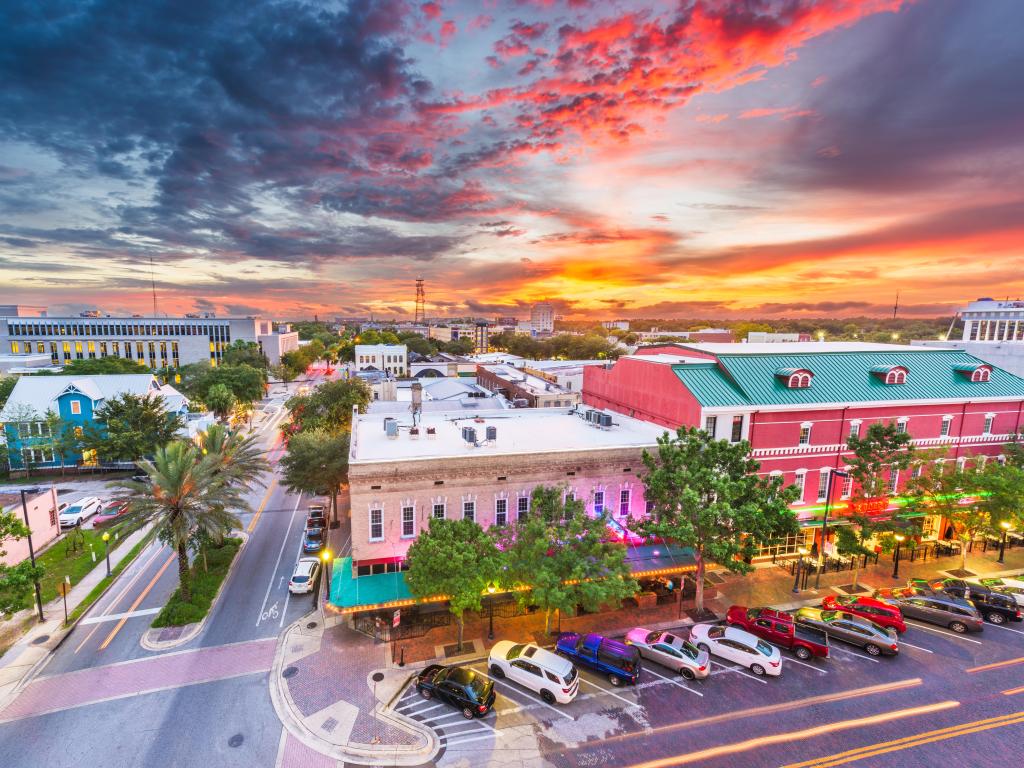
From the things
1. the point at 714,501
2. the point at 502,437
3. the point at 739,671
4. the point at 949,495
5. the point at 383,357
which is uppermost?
the point at 502,437

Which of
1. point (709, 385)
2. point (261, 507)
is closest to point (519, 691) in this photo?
point (709, 385)

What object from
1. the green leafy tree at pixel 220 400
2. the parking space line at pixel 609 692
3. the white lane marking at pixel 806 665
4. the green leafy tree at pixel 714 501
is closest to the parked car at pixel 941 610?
the white lane marking at pixel 806 665

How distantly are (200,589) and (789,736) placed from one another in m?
32.3

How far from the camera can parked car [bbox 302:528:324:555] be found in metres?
36.3

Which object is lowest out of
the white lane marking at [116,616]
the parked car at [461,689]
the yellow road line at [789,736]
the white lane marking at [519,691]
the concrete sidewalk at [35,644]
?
the white lane marking at [116,616]

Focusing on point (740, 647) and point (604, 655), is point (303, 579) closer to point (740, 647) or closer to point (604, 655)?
point (604, 655)

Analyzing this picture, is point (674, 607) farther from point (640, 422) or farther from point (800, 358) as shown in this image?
point (800, 358)

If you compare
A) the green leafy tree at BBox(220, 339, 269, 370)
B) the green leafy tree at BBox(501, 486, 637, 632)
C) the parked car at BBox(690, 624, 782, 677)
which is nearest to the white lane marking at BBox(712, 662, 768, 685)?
the parked car at BBox(690, 624, 782, 677)

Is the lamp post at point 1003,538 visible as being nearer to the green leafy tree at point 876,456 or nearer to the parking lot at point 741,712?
the green leafy tree at point 876,456

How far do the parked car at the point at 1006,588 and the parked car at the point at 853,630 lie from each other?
9616 mm

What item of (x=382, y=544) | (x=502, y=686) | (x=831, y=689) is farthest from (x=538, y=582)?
(x=831, y=689)

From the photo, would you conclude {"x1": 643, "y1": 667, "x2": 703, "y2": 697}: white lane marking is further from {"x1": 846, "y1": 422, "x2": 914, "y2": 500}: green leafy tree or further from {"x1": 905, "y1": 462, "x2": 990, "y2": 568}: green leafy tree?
{"x1": 905, "y1": 462, "x2": 990, "y2": 568}: green leafy tree

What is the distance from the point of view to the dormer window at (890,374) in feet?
115

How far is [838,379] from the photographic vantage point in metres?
35.1
